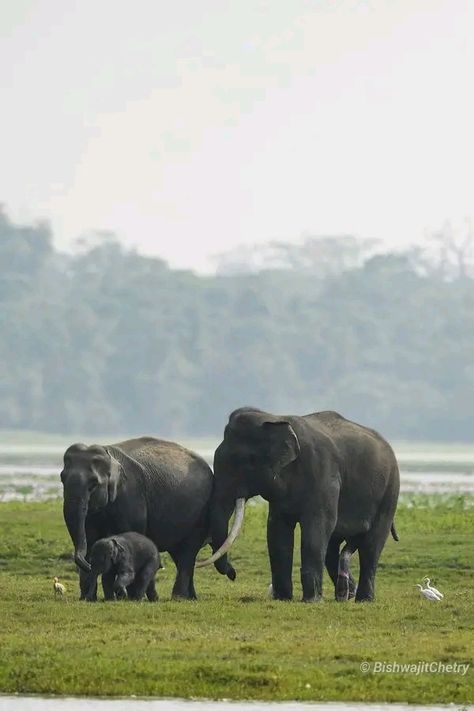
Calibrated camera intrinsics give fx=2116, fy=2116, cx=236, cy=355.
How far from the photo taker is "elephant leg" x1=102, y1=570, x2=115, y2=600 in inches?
739

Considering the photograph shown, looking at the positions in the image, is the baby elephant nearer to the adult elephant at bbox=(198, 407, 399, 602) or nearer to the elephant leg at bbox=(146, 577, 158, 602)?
the elephant leg at bbox=(146, 577, 158, 602)

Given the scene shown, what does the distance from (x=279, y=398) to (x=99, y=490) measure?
124 meters

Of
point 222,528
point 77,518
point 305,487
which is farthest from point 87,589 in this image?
point 305,487

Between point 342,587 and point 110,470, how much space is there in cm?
270

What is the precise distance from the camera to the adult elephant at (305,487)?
1933cm

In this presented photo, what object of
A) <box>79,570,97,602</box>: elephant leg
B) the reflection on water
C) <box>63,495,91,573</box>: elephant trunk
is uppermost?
<box>63,495,91,573</box>: elephant trunk

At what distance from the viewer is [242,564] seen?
958 inches

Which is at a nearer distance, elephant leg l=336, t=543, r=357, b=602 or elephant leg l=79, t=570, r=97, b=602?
elephant leg l=79, t=570, r=97, b=602

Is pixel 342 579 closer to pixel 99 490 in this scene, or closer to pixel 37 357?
pixel 99 490

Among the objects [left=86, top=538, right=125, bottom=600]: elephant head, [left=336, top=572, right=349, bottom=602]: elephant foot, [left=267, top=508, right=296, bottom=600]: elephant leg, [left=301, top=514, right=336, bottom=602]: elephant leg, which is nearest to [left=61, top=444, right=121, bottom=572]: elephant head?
[left=86, top=538, right=125, bottom=600]: elephant head

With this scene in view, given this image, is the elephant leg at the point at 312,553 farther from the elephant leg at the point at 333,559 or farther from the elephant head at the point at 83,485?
the elephant head at the point at 83,485

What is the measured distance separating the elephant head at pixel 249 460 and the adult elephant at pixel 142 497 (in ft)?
2.37

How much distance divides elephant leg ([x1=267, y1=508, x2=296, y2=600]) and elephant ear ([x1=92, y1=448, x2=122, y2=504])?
5.24 feet

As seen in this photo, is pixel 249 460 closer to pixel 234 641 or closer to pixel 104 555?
pixel 104 555
